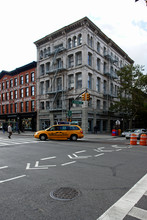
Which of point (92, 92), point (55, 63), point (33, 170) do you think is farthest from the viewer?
point (55, 63)

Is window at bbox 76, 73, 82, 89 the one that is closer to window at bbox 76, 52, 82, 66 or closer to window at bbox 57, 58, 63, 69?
window at bbox 76, 52, 82, 66

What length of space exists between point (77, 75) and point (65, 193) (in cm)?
2671

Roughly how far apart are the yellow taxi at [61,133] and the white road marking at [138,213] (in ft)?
46.6

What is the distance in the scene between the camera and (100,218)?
296cm

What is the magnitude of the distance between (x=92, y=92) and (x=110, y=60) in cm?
1027

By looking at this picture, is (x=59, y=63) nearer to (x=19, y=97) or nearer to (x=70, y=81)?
(x=70, y=81)

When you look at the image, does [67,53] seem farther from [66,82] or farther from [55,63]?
[66,82]

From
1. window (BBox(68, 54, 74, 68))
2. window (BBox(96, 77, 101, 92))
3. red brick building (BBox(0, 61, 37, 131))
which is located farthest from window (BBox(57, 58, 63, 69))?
window (BBox(96, 77, 101, 92))

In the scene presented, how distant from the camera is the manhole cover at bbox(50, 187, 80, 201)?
12.4 feet

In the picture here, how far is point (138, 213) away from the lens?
10.3 ft

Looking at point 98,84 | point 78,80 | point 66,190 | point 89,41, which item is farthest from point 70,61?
point 66,190

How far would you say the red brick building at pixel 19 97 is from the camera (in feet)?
122

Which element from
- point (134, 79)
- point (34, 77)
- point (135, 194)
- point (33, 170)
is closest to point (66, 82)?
point (34, 77)

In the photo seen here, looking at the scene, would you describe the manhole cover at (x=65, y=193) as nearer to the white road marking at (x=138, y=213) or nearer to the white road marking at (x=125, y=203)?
the white road marking at (x=125, y=203)
